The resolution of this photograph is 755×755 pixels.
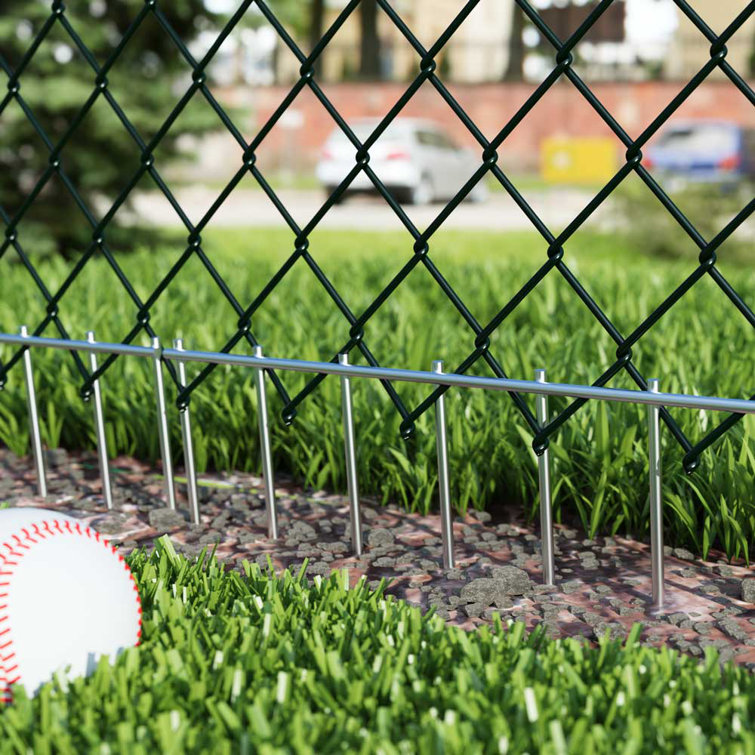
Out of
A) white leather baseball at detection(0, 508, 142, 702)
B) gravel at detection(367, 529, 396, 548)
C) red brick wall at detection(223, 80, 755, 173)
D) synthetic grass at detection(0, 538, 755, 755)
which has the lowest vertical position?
gravel at detection(367, 529, 396, 548)

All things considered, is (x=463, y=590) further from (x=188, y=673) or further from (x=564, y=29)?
(x=564, y=29)

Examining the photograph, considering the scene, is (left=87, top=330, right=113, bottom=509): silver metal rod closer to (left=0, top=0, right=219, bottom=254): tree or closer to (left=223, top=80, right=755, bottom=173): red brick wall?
(left=0, top=0, right=219, bottom=254): tree

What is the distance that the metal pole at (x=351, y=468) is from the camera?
295 centimetres

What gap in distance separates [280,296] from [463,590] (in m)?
3.46

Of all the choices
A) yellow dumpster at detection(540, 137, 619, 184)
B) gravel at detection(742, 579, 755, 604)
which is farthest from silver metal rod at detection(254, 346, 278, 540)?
yellow dumpster at detection(540, 137, 619, 184)

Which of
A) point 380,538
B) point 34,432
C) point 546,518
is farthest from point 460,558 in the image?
point 34,432

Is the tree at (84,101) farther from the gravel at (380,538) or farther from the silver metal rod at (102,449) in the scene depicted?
the gravel at (380,538)

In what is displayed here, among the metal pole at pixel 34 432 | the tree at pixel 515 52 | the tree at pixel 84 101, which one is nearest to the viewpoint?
the metal pole at pixel 34 432

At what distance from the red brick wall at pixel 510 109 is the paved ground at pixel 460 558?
92.8 feet

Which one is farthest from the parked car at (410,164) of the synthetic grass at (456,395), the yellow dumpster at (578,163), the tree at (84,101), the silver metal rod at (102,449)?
the silver metal rod at (102,449)

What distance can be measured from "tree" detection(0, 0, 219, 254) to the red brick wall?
21.3 m

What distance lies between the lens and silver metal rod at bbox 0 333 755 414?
8.18 ft

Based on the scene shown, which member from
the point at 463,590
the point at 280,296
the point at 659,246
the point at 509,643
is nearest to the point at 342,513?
the point at 463,590

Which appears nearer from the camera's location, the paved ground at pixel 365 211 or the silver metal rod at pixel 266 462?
the silver metal rod at pixel 266 462
